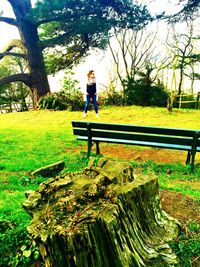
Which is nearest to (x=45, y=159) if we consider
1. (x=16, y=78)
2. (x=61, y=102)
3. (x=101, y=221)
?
(x=101, y=221)

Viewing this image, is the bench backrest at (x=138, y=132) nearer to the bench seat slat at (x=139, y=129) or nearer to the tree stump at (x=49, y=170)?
the bench seat slat at (x=139, y=129)

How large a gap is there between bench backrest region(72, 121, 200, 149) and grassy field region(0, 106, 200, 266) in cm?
62

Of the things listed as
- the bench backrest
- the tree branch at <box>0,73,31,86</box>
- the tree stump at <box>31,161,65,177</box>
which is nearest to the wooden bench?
the bench backrest

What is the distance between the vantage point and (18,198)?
13.0ft

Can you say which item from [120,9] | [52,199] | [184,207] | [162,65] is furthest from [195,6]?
[52,199]

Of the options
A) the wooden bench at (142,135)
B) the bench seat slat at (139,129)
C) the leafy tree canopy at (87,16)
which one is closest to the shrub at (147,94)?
the leafy tree canopy at (87,16)

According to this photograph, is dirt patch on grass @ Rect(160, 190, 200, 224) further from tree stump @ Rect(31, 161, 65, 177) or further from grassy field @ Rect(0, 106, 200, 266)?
tree stump @ Rect(31, 161, 65, 177)

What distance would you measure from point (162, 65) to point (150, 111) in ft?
22.4

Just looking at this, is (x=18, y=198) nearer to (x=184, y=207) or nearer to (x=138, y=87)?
(x=184, y=207)

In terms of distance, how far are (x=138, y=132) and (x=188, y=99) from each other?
50.9 feet

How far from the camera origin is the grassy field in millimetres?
3384

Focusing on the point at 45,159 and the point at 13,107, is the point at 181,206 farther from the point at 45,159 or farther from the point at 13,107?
the point at 13,107

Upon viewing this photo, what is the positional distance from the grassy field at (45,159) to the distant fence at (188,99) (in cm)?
623

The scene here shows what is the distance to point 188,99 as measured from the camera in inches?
807
